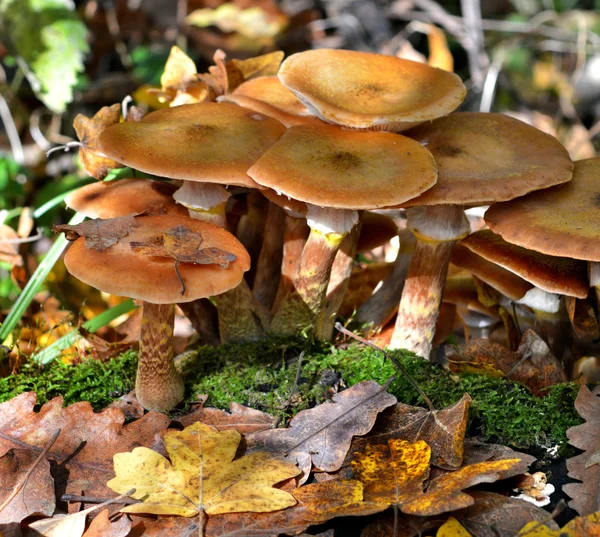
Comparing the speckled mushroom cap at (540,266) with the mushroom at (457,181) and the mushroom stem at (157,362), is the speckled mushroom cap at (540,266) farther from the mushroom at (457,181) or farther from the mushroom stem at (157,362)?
the mushroom stem at (157,362)

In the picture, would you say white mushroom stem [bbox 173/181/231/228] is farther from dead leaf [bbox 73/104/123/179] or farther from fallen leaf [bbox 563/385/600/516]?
fallen leaf [bbox 563/385/600/516]

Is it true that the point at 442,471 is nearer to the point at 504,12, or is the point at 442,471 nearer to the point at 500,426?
the point at 500,426

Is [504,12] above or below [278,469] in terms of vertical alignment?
below

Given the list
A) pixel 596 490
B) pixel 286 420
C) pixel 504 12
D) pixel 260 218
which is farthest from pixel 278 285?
pixel 504 12

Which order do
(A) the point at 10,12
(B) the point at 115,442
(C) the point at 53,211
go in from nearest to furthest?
(B) the point at 115,442
(A) the point at 10,12
(C) the point at 53,211

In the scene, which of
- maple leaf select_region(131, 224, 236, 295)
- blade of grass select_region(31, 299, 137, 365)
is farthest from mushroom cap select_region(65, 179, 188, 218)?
blade of grass select_region(31, 299, 137, 365)

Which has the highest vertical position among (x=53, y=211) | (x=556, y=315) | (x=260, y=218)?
(x=260, y=218)
